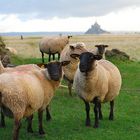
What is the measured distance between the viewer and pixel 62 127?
1272 cm

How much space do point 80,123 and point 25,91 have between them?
378cm

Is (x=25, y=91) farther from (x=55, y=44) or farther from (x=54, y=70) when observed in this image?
(x=55, y=44)

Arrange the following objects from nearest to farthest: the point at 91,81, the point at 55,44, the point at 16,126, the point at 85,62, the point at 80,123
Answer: the point at 16,126
the point at 85,62
the point at 91,81
the point at 80,123
the point at 55,44

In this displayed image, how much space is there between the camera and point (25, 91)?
10.1 meters

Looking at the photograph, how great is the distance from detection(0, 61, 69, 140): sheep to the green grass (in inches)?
31.2

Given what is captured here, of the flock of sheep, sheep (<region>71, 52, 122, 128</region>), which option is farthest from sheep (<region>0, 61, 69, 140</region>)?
sheep (<region>71, 52, 122, 128</region>)

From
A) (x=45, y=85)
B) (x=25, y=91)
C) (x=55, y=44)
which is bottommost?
(x=55, y=44)

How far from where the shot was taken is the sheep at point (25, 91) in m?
9.76

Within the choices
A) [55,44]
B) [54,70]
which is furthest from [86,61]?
[55,44]

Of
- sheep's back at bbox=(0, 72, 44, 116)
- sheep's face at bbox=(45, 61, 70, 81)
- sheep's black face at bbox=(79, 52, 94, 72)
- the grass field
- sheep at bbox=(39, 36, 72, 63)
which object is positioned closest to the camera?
sheep's back at bbox=(0, 72, 44, 116)

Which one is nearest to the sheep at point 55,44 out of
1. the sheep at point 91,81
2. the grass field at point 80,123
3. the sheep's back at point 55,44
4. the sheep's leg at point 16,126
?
the sheep's back at point 55,44

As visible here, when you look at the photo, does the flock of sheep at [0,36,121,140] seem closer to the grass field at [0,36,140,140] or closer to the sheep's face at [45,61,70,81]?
the sheep's face at [45,61,70,81]

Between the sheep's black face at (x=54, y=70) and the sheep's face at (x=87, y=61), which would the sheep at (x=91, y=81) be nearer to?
the sheep's face at (x=87, y=61)

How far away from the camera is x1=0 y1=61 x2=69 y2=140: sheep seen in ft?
32.0
